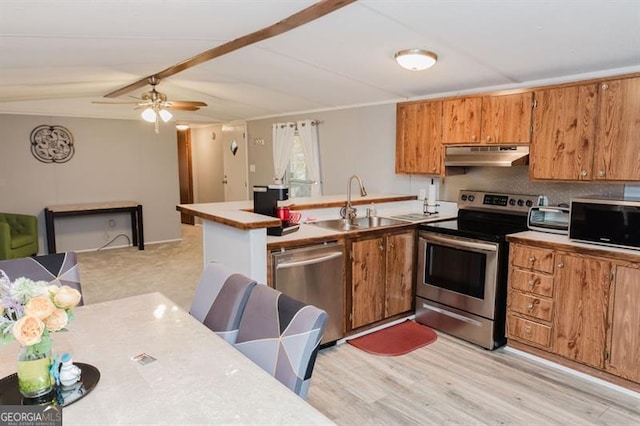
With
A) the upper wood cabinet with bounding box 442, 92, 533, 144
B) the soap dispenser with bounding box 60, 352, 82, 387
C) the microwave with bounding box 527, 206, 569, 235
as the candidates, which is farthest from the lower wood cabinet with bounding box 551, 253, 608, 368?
the soap dispenser with bounding box 60, 352, 82, 387

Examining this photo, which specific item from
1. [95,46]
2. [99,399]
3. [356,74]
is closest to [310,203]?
[356,74]

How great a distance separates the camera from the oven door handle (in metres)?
3.22

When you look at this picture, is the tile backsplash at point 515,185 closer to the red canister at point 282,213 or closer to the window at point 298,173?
the red canister at point 282,213

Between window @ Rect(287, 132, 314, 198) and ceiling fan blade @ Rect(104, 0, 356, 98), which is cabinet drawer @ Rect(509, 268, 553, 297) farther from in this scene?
window @ Rect(287, 132, 314, 198)

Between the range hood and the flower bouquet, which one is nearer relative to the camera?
the flower bouquet

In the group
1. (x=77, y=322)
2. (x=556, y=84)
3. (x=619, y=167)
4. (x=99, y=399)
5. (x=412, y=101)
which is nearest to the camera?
(x=99, y=399)

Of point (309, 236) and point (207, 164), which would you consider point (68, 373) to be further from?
point (207, 164)

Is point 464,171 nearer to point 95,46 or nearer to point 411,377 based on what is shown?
point 411,377

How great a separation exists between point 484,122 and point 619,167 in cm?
108

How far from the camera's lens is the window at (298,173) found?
20.1 feet

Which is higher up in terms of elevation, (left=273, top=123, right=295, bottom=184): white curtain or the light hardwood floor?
(left=273, top=123, right=295, bottom=184): white curtain

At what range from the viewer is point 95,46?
9.58 ft

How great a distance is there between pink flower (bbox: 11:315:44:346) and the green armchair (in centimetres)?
490

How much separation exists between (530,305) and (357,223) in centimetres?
163
